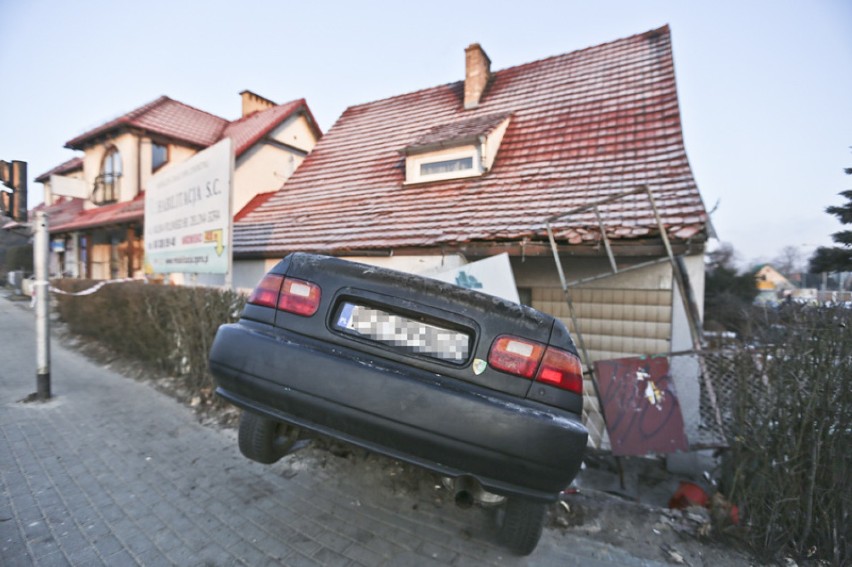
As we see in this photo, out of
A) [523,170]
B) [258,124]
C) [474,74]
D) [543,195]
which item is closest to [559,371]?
[543,195]

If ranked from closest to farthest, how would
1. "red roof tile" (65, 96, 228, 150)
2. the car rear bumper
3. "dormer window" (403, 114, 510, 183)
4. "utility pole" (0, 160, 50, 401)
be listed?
1. the car rear bumper
2. "utility pole" (0, 160, 50, 401)
3. "dormer window" (403, 114, 510, 183)
4. "red roof tile" (65, 96, 228, 150)

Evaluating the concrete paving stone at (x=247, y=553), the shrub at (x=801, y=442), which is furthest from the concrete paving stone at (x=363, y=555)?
the shrub at (x=801, y=442)

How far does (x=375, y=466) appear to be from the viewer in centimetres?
304

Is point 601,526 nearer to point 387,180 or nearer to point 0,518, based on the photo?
point 0,518

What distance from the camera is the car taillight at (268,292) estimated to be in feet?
6.59

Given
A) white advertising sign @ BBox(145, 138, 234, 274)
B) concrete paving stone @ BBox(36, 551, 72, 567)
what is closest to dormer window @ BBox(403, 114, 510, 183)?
white advertising sign @ BBox(145, 138, 234, 274)

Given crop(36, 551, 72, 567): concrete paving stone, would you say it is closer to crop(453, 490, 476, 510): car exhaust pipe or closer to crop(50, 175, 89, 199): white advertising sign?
crop(453, 490, 476, 510): car exhaust pipe

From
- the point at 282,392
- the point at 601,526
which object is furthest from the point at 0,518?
the point at 601,526

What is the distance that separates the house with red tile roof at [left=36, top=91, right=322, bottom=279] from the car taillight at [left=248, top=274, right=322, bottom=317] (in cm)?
1191

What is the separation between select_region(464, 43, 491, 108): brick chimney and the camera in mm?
9609

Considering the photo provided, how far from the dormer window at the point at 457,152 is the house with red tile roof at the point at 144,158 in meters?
7.39

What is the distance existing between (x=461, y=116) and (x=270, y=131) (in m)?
8.13

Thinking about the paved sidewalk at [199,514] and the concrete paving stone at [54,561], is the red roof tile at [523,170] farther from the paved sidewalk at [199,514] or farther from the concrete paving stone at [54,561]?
the concrete paving stone at [54,561]

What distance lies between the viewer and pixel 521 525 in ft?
6.72
